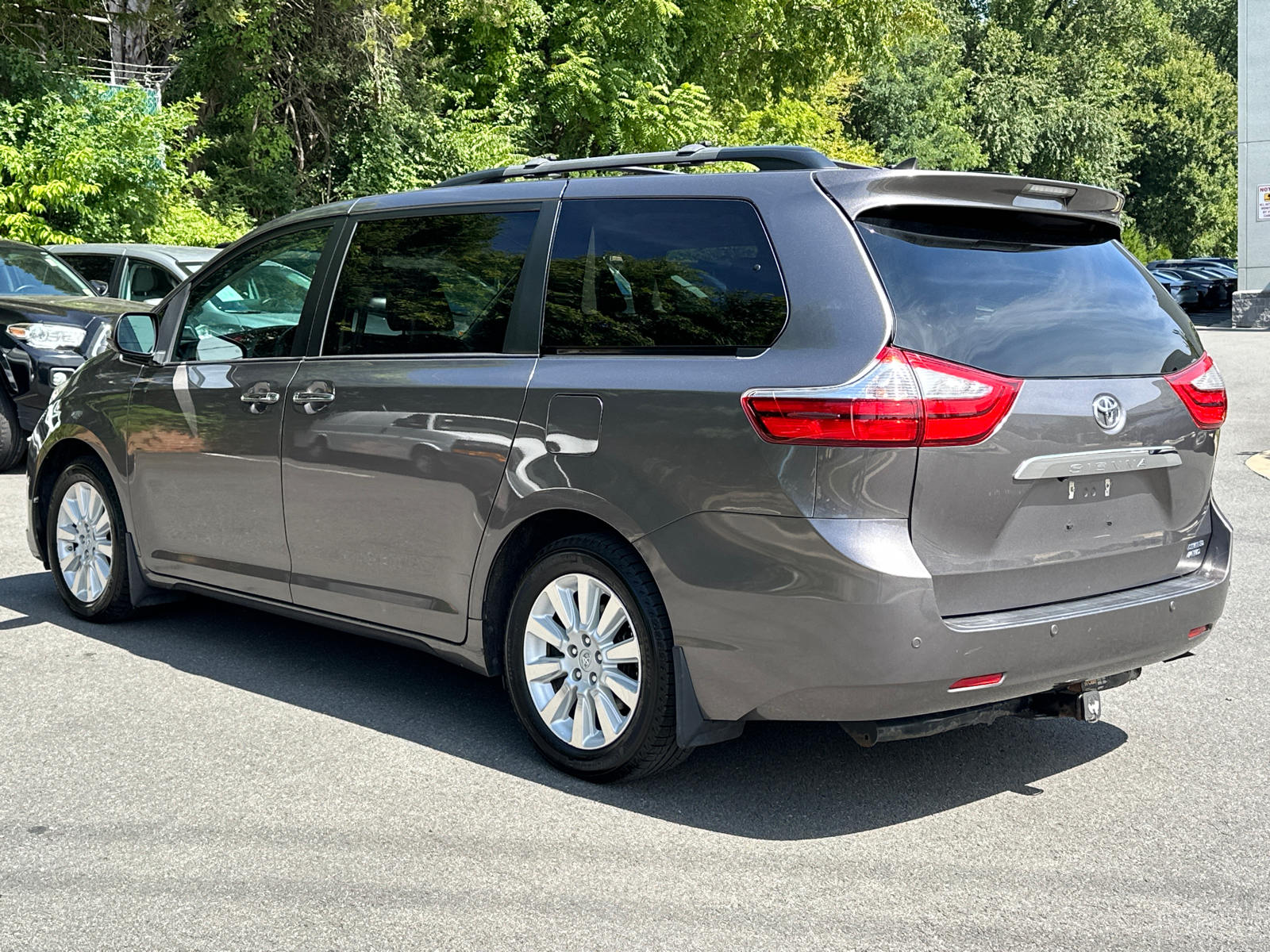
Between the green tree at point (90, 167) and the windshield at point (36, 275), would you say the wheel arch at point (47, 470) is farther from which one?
the green tree at point (90, 167)

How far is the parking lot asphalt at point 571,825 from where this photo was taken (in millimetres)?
3367

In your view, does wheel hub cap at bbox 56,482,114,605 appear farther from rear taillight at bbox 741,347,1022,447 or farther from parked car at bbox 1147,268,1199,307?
parked car at bbox 1147,268,1199,307

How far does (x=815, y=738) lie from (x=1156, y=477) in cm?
144

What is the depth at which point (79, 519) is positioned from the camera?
6.34m

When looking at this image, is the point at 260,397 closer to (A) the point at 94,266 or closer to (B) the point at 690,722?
(B) the point at 690,722

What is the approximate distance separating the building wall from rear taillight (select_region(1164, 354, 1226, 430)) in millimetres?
30474

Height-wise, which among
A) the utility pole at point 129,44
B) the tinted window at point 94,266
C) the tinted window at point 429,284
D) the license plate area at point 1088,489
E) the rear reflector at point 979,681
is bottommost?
the rear reflector at point 979,681

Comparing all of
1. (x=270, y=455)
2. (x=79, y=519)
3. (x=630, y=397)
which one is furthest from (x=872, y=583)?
(x=79, y=519)

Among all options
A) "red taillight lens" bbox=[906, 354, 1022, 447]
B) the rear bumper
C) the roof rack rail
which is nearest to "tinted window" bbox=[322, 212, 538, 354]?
the roof rack rail

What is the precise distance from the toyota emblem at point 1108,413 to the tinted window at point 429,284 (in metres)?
1.86

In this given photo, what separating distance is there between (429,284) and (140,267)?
380 inches

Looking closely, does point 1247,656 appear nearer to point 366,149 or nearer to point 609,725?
point 609,725

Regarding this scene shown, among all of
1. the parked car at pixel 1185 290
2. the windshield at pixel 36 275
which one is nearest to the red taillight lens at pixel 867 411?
the windshield at pixel 36 275

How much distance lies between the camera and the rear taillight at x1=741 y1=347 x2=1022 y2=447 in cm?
361
